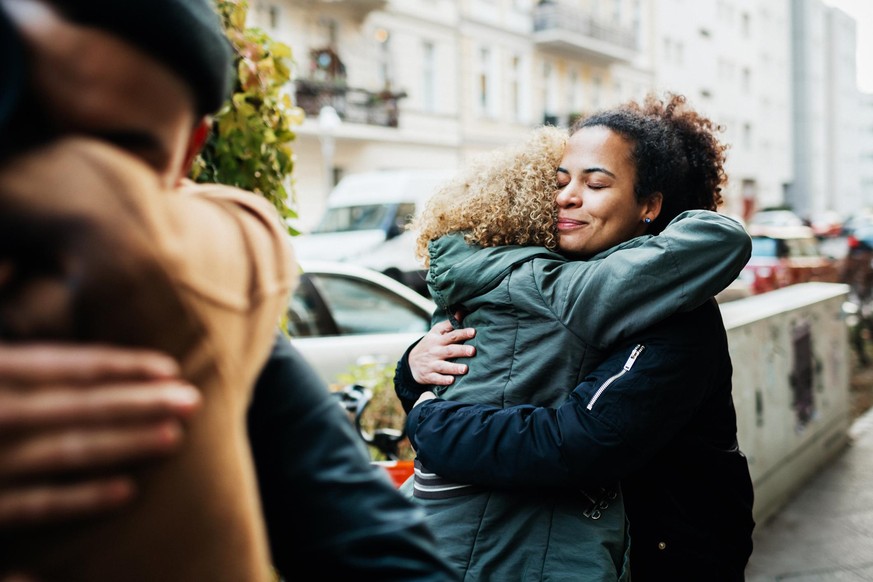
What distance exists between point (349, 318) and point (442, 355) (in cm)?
389

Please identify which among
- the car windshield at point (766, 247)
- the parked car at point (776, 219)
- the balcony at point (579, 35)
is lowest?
the car windshield at point (766, 247)

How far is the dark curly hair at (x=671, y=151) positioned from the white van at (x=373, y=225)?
10.6 meters

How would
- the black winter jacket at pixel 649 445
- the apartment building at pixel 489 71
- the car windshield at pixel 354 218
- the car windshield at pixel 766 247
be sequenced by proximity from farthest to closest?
the apartment building at pixel 489 71, the car windshield at pixel 354 218, the car windshield at pixel 766 247, the black winter jacket at pixel 649 445

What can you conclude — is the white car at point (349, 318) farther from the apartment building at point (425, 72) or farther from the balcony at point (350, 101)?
the balcony at point (350, 101)

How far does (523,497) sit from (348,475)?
2.62ft

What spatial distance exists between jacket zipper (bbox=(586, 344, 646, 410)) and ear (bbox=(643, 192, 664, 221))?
1.38 ft

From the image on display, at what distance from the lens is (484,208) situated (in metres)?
1.88

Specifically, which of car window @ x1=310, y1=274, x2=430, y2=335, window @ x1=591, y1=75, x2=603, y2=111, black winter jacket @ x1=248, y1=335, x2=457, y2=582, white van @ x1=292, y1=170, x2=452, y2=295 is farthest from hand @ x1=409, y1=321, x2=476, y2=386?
window @ x1=591, y1=75, x2=603, y2=111

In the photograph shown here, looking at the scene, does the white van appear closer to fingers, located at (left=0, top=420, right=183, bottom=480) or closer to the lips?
the lips

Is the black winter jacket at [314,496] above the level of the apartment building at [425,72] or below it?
below

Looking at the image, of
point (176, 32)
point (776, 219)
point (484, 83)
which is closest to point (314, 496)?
point (176, 32)

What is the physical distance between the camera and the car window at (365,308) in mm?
5676

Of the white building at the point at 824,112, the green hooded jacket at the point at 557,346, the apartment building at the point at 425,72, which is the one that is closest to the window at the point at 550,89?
the apartment building at the point at 425,72

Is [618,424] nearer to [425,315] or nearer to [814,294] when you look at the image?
[425,315]
